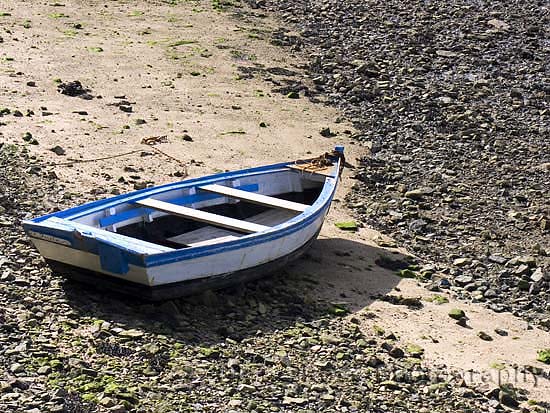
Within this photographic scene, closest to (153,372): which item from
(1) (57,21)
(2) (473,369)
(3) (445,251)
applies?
(2) (473,369)

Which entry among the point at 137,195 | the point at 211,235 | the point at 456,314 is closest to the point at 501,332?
the point at 456,314

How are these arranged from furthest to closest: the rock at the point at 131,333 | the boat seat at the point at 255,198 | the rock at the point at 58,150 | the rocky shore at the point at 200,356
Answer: the rock at the point at 58,150 < the boat seat at the point at 255,198 < the rock at the point at 131,333 < the rocky shore at the point at 200,356

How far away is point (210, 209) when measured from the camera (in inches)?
539

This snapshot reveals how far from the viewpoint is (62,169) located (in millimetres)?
15555

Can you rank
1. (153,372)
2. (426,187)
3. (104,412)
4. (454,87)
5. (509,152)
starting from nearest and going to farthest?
(104,412) → (153,372) → (426,187) → (509,152) → (454,87)

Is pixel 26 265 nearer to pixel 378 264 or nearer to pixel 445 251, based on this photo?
pixel 378 264

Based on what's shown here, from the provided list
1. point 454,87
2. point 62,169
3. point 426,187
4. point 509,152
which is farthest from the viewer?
point 454,87

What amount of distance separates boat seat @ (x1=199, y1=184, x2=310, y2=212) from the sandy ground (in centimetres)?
72

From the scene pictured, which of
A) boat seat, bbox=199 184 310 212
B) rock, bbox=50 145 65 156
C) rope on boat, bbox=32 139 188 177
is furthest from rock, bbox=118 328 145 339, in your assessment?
rock, bbox=50 145 65 156

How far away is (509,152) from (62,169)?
687 cm

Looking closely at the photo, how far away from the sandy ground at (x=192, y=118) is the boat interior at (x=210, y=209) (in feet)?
2.38

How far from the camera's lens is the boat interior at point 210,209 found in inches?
499

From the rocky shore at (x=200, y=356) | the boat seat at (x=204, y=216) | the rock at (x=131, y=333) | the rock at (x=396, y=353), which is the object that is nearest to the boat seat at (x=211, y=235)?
the boat seat at (x=204, y=216)

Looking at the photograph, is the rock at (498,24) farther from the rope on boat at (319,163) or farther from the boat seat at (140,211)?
the boat seat at (140,211)
